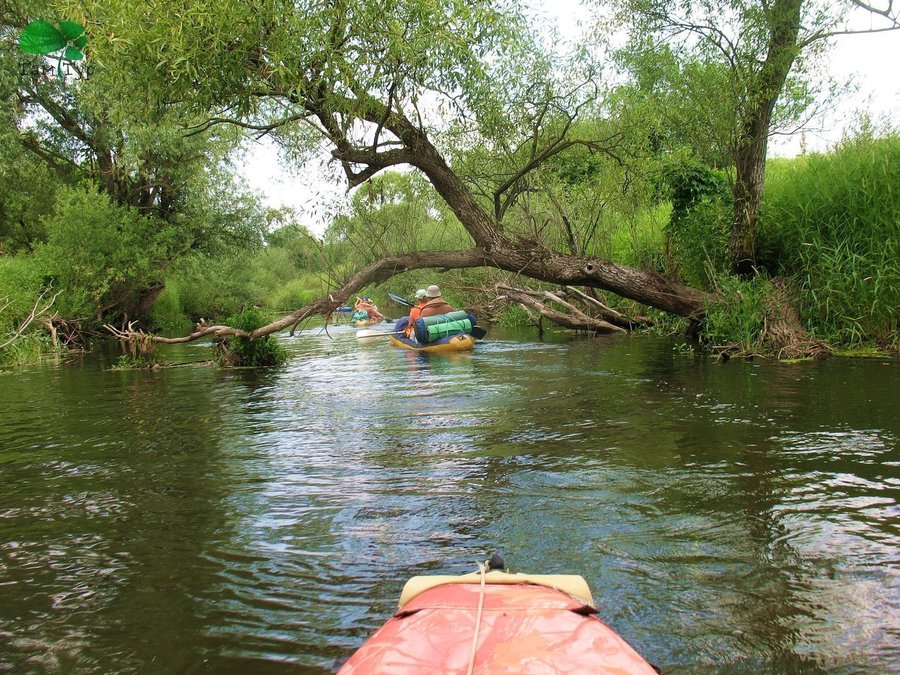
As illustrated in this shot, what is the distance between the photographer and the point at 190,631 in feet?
10.1

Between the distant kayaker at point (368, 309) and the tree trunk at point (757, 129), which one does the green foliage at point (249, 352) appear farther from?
the distant kayaker at point (368, 309)

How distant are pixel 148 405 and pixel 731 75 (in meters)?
9.56

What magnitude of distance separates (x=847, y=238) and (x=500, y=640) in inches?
403

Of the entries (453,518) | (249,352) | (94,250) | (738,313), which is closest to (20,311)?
(94,250)

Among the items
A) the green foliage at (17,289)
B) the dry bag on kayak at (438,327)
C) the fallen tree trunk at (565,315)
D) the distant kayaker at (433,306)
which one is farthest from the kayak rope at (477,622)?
the fallen tree trunk at (565,315)

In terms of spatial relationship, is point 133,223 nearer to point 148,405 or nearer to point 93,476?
point 148,405

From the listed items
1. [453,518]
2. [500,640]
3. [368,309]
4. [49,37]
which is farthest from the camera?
[368,309]

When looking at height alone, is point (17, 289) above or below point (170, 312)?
above

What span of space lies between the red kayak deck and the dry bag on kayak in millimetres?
12670

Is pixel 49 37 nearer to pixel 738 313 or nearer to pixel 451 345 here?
pixel 738 313

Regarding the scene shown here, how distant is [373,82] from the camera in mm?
7898

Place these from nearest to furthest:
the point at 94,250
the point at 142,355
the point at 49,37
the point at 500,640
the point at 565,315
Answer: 1. the point at 500,640
2. the point at 49,37
3. the point at 142,355
4. the point at 565,315
5. the point at 94,250

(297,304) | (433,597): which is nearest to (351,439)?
(433,597)

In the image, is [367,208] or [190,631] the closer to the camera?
[190,631]
